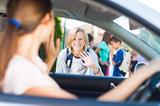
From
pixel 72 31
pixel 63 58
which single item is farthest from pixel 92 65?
pixel 72 31

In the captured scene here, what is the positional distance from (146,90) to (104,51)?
5.00 meters

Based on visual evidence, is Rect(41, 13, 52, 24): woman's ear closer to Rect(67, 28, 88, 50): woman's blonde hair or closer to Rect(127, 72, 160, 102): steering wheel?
Rect(127, 72, 160, 102): steering wheel

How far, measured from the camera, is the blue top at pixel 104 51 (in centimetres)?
720

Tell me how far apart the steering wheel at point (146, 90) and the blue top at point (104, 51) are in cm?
469

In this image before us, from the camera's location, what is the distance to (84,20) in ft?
13.0

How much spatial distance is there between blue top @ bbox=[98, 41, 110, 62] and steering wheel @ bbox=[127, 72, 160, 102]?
4.69 m

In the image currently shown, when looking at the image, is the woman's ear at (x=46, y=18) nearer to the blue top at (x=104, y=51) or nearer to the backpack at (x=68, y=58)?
the backpack at (x=68, y=58)

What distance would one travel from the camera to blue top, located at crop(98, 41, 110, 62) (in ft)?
23.6

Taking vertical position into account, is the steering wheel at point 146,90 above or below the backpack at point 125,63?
below

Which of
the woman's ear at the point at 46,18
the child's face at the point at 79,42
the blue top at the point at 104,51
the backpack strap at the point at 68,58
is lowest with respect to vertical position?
the woman's ear at the point at 46,18

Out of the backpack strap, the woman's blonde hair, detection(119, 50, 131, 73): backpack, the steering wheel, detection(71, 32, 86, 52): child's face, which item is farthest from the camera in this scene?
detection(119, 50, 131, 73): backpack

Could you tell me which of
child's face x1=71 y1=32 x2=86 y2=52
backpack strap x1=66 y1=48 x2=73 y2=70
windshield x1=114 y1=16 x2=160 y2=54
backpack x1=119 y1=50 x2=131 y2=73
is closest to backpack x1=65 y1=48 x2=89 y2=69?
backpack strap x1=66 y1=48 x2=73 y2=70

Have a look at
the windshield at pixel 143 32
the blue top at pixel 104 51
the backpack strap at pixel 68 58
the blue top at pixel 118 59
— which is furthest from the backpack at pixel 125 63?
the windshield at pixel 143 32

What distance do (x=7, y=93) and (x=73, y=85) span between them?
181 cm
